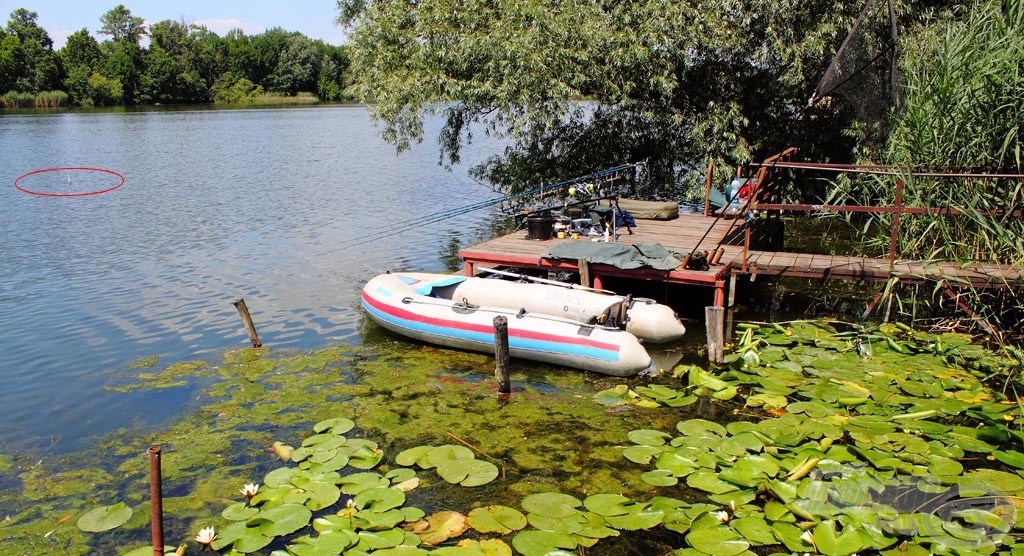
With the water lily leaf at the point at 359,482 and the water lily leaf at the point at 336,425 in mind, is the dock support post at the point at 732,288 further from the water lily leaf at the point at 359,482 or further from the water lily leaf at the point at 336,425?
the water lily leaf at the point at 359,482

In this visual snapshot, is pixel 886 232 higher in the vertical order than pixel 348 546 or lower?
higher

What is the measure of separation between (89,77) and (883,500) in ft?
277

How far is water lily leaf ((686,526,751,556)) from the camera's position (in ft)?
18.1

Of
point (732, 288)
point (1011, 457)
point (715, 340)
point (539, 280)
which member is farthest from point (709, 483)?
point (732, 288)

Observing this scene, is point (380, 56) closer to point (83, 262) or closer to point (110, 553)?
point (83, 262)

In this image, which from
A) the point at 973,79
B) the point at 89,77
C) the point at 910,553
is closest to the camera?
the point at 910,553

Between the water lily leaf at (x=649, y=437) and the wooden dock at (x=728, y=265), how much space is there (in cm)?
363

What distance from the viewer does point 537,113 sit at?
53.7 feet

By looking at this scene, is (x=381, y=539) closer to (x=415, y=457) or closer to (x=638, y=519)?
(x=415, y=457)

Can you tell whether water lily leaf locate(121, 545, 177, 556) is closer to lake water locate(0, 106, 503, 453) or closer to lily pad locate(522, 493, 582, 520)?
lily pad locate(522, 493, 582, 520)

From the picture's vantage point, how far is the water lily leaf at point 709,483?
637cm

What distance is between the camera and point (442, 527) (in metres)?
6.00

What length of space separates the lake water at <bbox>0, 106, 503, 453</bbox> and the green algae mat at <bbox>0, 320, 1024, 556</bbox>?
3.26 ft

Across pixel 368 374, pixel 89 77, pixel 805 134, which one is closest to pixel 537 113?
pixel 805 134
